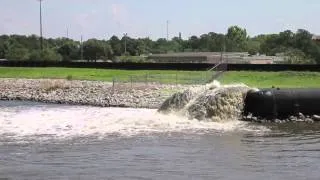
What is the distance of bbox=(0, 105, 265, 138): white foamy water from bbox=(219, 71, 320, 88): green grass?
2231 centimetres

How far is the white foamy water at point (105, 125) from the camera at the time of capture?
2603 centimetres

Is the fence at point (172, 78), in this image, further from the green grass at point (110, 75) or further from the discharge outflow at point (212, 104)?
the discharge outflow at point (212, 104)

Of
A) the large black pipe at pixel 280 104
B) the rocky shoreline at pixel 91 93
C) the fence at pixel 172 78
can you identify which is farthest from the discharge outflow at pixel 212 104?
the fence at pixel 172 78

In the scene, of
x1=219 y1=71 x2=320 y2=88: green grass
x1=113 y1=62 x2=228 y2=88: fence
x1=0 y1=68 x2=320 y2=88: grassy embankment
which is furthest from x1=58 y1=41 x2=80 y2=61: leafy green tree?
x1=219 y1=71 x2=320 y2=88: green grass

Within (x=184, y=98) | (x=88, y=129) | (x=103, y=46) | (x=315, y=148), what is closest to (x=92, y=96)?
(x=184, y=98)

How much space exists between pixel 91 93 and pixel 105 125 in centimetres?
2314

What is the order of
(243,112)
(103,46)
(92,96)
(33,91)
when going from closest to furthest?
1. (243,112)
2. (92,96)
3. (33,91)
4. (103,46)

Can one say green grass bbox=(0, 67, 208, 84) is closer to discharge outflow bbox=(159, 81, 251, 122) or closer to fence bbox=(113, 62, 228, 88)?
fence bbox=(113, 62, 228, 88)

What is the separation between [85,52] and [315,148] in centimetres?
14886

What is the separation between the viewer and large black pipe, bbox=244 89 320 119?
3127 centimetres

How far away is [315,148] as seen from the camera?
22062mm

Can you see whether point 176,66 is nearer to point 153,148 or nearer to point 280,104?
point 280,104

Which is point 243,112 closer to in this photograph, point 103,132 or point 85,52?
point 103,132

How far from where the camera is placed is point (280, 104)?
3148 centimetres
